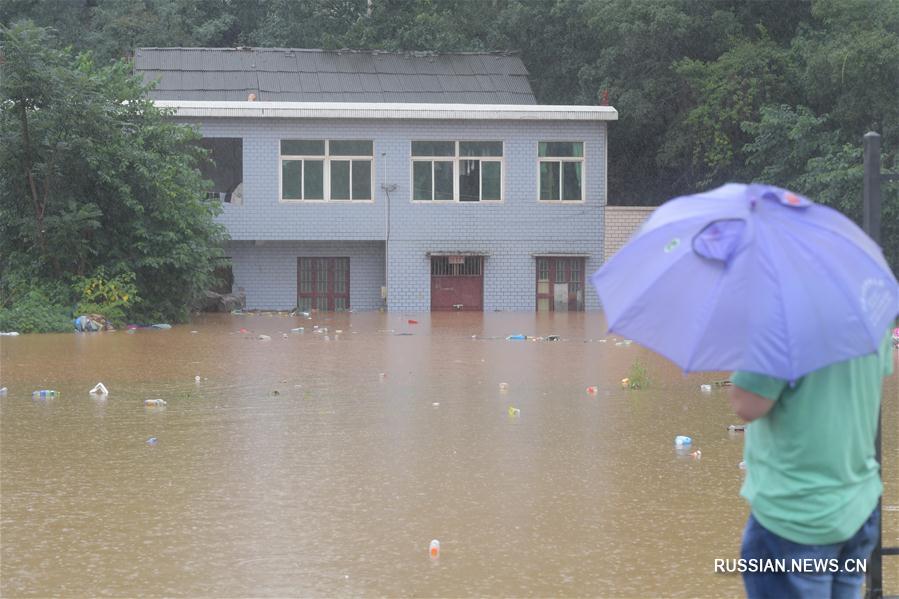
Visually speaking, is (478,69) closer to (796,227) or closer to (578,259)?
(578,259)

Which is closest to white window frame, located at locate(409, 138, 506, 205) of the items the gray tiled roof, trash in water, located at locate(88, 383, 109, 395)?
the gray tiled roof

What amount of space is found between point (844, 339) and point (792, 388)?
0.22 metres

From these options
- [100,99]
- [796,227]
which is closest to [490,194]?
[100,99]

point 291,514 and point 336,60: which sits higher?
point 336,60

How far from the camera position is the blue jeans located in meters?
3.38

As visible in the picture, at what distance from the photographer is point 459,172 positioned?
3516cm

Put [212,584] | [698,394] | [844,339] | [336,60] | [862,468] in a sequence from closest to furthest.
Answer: [844,339] → [862,468] → [212,584] → [698,394] → [336,60]

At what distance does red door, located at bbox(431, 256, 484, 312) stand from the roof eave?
431 centimetres

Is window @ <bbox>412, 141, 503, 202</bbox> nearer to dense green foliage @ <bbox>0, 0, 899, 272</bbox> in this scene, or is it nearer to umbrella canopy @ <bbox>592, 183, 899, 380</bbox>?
dense green foliage @ <bbox>0, 0, 899, 272</bbox>

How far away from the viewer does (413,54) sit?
124ft

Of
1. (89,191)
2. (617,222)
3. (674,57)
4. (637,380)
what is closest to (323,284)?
(617,222)

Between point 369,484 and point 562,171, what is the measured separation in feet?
93.5

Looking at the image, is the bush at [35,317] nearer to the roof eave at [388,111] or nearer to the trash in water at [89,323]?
the trash in water at [89,323]

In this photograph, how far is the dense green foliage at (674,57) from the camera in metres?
31.2
